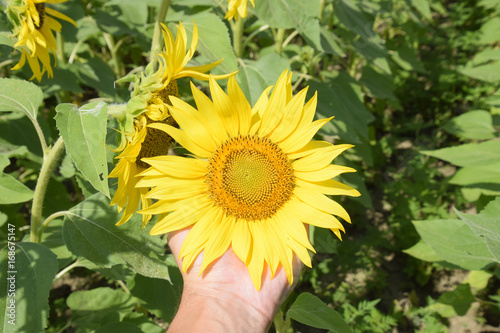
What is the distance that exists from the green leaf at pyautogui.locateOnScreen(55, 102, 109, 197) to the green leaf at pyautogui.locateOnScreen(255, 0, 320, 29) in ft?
3.36

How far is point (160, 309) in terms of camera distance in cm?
207

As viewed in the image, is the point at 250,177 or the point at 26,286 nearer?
the point at 26,286

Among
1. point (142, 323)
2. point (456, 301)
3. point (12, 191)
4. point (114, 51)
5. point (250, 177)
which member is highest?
point (114, 51)

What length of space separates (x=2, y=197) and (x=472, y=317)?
108 inches

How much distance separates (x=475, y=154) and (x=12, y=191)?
7.15ft

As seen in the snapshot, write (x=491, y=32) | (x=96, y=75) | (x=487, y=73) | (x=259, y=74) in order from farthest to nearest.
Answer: (x=491, y=32) < (x=487, y=73) < (x=96, y=75) < (x=259, y=74)

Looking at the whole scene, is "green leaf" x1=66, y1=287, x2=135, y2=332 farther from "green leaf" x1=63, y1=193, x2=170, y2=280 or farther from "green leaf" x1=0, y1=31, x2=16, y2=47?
"green leaf" x1=0, y1=31, x2=16, y2=47

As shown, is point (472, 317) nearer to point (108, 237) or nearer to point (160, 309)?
point (160, 309)

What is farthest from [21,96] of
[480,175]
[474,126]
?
[474,126]

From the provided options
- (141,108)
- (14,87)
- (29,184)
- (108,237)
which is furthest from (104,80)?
(141,108)

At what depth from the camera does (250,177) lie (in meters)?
1.51

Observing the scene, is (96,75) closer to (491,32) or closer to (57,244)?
(57,244)

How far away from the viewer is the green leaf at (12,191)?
1.61 meters

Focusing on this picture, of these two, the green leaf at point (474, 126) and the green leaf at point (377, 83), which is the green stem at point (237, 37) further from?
the green leaf at point (474, 126)
